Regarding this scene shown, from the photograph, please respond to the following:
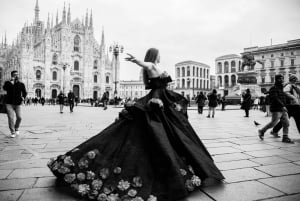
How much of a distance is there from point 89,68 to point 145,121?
45.6 metres

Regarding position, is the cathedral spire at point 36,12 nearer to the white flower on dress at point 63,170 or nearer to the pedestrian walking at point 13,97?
the pedestrian walking at point 13,97

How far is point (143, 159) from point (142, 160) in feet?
0.04

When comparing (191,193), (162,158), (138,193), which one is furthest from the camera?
(191,193)

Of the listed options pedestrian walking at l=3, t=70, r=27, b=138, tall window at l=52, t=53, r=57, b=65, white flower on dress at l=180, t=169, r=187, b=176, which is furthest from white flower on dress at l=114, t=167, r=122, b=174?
tall window at l=52, t=53, r=57, b=65

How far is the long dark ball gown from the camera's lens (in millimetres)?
1777

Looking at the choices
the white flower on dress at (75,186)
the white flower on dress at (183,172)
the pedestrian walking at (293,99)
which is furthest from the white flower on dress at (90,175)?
the pedestrian walking at (293,99)

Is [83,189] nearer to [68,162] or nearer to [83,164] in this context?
[83,164]

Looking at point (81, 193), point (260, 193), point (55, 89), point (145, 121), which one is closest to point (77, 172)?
point (81, 193)

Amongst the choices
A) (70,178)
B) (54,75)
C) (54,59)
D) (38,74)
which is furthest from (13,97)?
(54,59)

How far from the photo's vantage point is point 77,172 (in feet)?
6.45

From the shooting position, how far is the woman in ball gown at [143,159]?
1778 mm

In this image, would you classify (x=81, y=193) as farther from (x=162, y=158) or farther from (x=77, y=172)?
(x=162, y=158)

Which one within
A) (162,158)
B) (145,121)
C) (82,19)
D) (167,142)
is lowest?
(162,158)

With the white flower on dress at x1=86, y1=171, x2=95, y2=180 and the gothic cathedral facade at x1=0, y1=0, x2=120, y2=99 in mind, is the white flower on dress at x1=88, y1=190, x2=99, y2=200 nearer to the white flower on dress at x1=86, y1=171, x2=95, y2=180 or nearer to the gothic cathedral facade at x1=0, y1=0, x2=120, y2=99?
the white flower on dress at x1=86, y1=171, x2=95, y2=180
